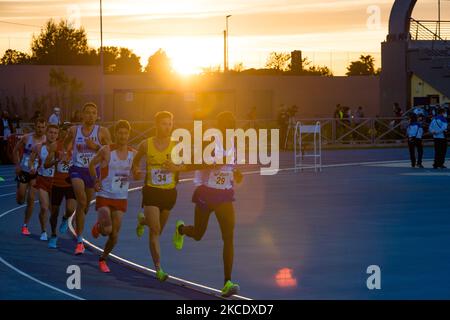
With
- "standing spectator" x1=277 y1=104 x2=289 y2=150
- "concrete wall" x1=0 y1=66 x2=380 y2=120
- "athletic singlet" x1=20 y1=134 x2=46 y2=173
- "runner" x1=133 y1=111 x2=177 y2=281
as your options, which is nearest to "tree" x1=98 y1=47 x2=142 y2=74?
"concrete wall" x1=0 y1=66 x2=380 y2=120

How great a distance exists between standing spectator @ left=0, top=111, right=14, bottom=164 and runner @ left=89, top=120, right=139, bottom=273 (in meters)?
24.8

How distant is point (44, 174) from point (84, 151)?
178cm

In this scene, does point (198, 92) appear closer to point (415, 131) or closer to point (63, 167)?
point (415, 131)

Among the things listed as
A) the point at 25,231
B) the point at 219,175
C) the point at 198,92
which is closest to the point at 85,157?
the point at 25,231

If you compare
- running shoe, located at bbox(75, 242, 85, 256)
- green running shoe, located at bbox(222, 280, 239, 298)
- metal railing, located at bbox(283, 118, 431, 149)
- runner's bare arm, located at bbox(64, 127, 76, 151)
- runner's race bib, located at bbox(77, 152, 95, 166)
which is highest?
runner's bare arm, located at bbox(64, 127, 76, 151)

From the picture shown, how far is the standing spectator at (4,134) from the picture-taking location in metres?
36.7

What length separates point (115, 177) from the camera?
1248 cm

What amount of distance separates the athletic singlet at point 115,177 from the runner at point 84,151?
5.55ft

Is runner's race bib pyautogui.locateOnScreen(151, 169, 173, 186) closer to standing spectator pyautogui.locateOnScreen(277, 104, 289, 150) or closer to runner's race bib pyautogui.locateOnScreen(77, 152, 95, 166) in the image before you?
runner's race bib pyautogui.locateOnScreen(77, 152, 95, 166)

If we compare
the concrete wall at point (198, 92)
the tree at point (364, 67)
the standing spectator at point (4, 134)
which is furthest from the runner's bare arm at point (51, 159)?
the tree at point (364, 67)

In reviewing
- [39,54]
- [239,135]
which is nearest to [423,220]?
[239,135]

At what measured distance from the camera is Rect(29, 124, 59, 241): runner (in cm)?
1562
